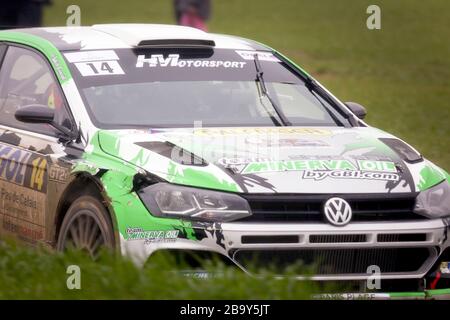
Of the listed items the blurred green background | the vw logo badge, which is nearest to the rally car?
the vw logo badge

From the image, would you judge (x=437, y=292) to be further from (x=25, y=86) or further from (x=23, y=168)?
(x=25, y=86)

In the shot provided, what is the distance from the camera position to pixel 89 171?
779 cm

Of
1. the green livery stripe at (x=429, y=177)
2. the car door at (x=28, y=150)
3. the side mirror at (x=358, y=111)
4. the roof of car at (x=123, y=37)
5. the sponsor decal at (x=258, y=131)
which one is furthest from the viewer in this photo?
the side mirror at (x=358, y=111)

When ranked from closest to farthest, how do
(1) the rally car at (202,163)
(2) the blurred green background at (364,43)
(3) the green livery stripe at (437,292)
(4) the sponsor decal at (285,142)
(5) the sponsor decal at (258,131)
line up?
(1) the rally car at (202,163) < (3) the green livery stripe at (437,292) < (4) the sponsor decal at (285,142) < (5) the sponsor decal at (258,131) < (2) the blurred green background at (364,43)

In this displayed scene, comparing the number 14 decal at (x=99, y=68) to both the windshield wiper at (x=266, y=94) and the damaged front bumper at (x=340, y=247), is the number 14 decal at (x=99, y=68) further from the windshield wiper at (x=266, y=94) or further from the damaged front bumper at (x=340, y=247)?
the damaged front bumper at (x=340, y=247)

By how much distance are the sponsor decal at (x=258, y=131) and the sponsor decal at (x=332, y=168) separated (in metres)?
0.64

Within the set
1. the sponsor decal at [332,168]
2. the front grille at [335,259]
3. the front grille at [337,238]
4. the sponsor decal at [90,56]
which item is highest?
the sponsor decal at [90,56]

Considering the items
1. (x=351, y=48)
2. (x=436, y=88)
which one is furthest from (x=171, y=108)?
(x=351, y=48)

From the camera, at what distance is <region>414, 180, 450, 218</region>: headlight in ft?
25.0

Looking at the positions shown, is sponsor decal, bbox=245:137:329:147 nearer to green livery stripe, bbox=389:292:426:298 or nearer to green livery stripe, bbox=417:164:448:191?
green livery stripe, bbox=417:164:448:191

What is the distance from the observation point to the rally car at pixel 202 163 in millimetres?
7328

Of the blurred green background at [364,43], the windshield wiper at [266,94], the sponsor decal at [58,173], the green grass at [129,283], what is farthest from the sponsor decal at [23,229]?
the blurred green background at [364,43]

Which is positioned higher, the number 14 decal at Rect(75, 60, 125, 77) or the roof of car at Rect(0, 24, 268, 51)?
the roof of car at Rect(0, 24, 268, 51)

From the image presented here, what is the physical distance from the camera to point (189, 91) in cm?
882
